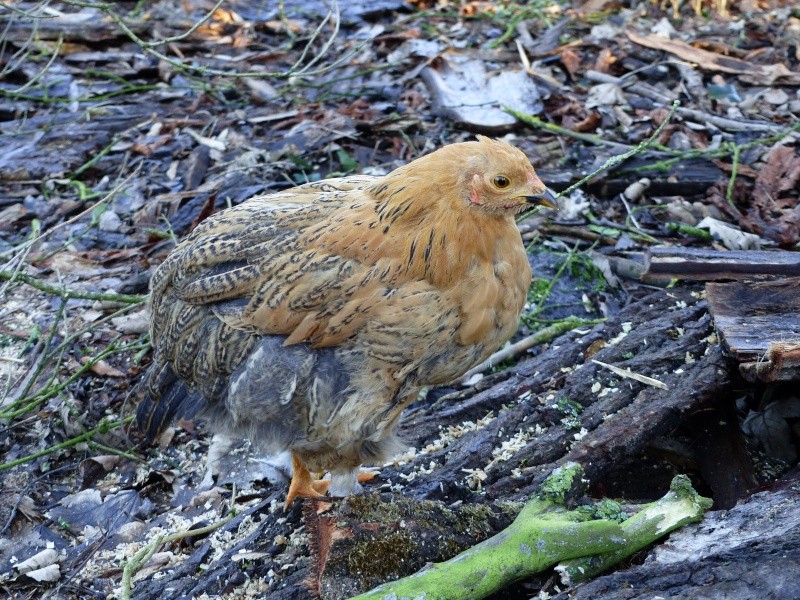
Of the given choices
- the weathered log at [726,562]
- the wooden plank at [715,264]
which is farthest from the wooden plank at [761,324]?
the weathered log at [726,562]

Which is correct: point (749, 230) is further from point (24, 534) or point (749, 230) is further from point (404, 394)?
point (24, 534)

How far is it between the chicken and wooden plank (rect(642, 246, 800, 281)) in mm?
945

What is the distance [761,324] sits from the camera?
3316mm

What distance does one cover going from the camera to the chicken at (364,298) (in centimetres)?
312

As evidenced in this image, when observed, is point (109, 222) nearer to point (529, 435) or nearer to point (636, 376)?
point (529, 435)

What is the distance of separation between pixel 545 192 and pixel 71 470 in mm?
2683

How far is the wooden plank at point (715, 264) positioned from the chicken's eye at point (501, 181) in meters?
1.14

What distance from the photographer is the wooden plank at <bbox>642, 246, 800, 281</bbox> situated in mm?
3762

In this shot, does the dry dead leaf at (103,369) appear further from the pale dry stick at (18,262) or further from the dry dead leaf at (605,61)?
the dry dead leaf at (605,61)

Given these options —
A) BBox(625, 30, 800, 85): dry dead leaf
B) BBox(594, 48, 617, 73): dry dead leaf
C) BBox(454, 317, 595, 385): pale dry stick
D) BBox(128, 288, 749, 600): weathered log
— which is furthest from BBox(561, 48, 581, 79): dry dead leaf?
BBox(128, 288, 749, 600): weathered log

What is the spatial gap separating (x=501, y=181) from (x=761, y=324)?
1.16m

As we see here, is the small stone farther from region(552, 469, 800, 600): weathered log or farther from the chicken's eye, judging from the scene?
region(552, 469, 800, 600): weathered log

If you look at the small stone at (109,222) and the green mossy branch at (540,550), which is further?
the small stone at (109,222)

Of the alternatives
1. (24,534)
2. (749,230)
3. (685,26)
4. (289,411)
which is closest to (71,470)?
(24,534)
